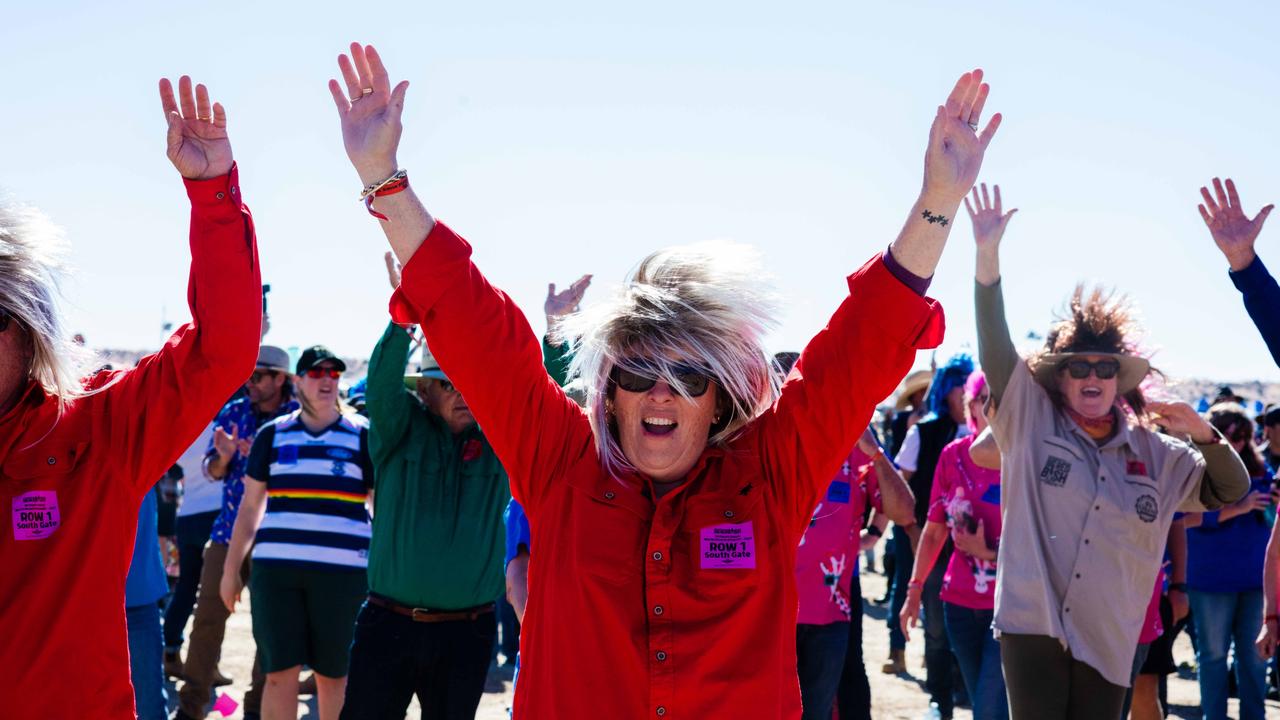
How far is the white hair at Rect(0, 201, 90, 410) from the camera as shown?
9.06 feet

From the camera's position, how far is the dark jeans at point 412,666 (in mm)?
5078

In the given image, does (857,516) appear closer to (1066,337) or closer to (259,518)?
(1066,337)

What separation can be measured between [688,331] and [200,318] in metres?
1.06

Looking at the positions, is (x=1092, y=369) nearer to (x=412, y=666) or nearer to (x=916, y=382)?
(x=412, y=666)

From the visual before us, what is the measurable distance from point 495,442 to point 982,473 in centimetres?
392

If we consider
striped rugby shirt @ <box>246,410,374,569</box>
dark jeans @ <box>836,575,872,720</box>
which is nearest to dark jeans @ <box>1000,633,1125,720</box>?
dark jeans @ <box>836,575,872,720</box>

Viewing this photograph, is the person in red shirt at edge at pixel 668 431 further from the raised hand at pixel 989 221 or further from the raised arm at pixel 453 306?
the raised hand at pixel 989 221

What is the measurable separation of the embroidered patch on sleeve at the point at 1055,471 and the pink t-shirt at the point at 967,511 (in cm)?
102

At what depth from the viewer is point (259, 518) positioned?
6.30 metres

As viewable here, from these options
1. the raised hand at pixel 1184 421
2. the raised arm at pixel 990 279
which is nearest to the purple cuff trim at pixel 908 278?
the raised arm at pixel 990 279

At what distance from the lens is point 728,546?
2.59 meters

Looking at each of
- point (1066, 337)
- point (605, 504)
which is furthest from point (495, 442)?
point (1066, 337)

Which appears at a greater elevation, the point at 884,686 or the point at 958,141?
the point at 958,141

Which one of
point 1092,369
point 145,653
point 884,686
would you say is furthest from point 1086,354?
point 884,686
